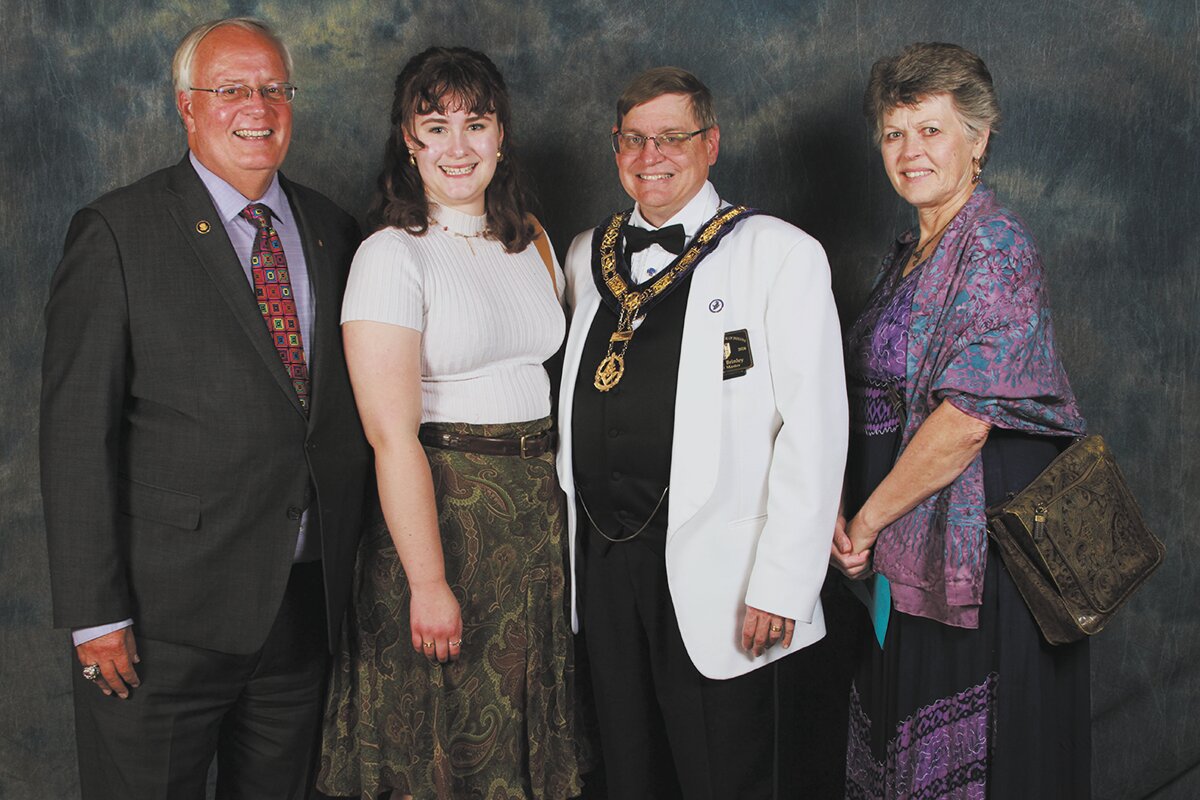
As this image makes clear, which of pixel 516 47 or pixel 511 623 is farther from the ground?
pixel 516 47

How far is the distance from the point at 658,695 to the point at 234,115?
1483 mm

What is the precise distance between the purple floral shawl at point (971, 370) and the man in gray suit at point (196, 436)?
117 centimetres

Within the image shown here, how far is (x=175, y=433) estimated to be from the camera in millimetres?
2135

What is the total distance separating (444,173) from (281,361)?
53 centimetres

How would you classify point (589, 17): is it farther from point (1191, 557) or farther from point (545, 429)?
point (1191, 557)

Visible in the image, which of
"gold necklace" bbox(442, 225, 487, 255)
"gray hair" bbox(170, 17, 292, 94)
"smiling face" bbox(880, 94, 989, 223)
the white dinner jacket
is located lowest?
the white dinner jacket

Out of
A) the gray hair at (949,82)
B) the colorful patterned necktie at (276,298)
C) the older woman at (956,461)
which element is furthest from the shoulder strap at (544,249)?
the gray hair at (949,82)

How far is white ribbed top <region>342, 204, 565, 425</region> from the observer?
7.24ft

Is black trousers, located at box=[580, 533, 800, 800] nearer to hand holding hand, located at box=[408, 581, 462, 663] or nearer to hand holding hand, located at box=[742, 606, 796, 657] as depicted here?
hand holding hand, located at box=[742, 606, 796, 657]

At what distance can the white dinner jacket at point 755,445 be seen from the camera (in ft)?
7.11

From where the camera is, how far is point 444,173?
2340mm

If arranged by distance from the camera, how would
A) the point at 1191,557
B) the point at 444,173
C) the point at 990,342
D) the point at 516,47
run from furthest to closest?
1. the point at 1191,557
2. the point at 516,47
3. the point at 444,173
4. the point at 990,342

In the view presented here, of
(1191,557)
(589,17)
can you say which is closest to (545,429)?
(589,17)

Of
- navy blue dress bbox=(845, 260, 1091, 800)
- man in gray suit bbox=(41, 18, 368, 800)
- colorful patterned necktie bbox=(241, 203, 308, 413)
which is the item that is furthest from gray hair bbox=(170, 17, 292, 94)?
navy blue dress bbox=(845, 260, 1091, 800)
